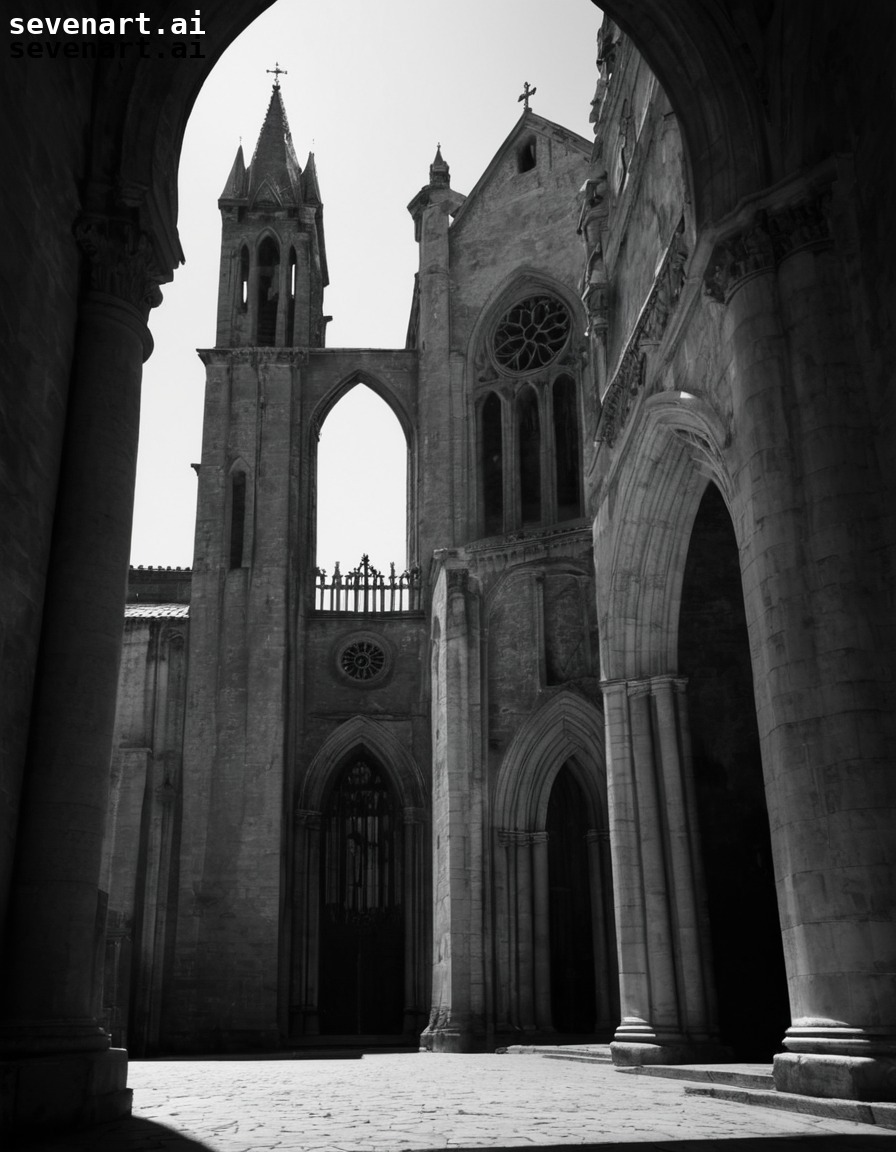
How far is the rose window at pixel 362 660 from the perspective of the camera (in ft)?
89.5

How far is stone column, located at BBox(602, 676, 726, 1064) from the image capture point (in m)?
→ 13.1

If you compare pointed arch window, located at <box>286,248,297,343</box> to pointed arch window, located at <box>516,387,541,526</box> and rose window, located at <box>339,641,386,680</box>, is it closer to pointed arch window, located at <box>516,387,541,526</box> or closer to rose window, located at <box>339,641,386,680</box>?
pointed arch window, located at <box>516,387,541,526</box>

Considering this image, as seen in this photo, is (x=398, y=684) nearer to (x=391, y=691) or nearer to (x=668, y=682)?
(x=391, y=691)

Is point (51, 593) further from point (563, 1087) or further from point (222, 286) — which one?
point (222, 286)

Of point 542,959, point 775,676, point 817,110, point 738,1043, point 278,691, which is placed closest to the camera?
point 775,676

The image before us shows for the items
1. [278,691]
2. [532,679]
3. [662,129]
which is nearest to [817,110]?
[662,129]

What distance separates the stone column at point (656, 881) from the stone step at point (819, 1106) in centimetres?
452

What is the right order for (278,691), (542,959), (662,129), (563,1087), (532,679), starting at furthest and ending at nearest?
(278,691)
(532,679)
(542,959)
(662,129)
(563,1087)

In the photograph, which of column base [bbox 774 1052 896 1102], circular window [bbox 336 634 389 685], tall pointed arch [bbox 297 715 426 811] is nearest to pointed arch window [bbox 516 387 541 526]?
circular window [bbox 336 634 389 685]

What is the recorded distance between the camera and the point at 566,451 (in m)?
26.8

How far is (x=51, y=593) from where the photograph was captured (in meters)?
7.93

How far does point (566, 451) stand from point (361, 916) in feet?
36.1

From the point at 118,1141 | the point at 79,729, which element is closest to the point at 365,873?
the point at 79,729

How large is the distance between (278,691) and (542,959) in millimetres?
7993
